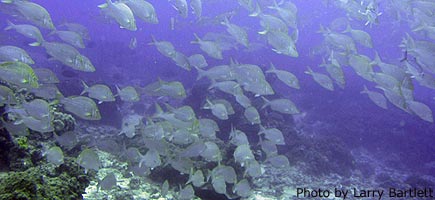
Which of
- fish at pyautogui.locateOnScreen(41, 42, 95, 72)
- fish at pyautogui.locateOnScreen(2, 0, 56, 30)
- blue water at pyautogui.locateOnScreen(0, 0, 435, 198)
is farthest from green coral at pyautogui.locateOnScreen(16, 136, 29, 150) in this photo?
blue water at pyautogui.locateOnScreen(0, 0, 435, 198)

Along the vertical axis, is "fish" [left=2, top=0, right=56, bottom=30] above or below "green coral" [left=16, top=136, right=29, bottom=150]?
above

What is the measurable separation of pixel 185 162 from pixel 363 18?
7365mm

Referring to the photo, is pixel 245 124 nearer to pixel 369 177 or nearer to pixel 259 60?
pixel 369 177

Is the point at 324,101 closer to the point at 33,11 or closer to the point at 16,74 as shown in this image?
the point at 33,11

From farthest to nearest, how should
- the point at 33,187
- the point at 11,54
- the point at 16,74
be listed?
the point at 11,54 < the point at 16,74 < the point at 33,187

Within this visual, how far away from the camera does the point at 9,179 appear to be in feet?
11.7

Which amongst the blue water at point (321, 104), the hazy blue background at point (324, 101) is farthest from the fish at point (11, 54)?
the hazy blue background at point (324, 101)

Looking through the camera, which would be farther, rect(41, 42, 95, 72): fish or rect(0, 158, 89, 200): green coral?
rect(41, 42, 95, 72): fish

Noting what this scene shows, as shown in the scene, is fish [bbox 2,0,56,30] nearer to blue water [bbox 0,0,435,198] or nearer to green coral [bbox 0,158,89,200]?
green coral [bbox 0,158,89,200]

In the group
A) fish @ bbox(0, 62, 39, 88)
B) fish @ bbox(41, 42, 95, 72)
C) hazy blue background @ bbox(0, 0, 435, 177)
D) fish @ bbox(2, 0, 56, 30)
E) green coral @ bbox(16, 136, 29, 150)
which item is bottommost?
hazy blue background @ bbox(0, 0, 435, 177)

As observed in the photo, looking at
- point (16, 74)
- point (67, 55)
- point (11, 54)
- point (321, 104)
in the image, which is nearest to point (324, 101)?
point (321, 104)

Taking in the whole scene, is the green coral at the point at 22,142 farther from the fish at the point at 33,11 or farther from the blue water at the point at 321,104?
the blue water at the point at 321,104

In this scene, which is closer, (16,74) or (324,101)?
(16,74)

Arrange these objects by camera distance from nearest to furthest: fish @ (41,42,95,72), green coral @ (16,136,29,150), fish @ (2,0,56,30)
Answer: green coral @ (16,136,29,150), fish @ (41,42,95,72), fish @ (2,0,56,30)
